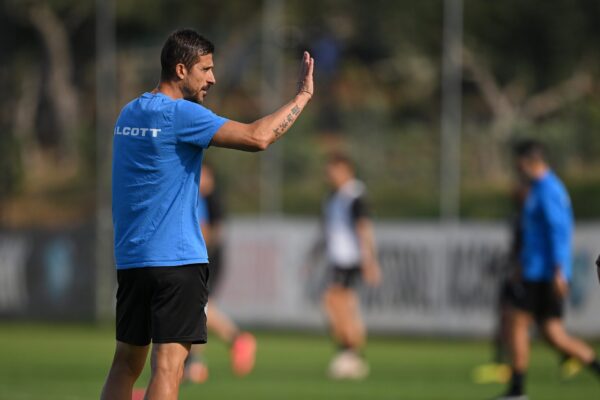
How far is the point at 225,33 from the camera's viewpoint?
998 inches

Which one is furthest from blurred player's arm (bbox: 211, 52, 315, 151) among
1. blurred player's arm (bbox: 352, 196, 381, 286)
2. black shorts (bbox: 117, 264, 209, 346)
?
blurred player's arm (bbox: 352, 196, 381, 286)

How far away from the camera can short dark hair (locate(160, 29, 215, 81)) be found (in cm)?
780

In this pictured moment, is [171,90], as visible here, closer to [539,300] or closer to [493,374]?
[539,300]

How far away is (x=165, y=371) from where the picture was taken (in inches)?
300

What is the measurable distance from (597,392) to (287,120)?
7175mm

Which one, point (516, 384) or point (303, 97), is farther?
point (516, 384)

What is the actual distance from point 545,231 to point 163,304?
19.6ft

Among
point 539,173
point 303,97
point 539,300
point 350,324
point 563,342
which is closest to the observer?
point 303,97

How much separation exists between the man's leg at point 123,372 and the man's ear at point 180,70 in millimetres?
1482

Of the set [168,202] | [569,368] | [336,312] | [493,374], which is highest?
[168,202]

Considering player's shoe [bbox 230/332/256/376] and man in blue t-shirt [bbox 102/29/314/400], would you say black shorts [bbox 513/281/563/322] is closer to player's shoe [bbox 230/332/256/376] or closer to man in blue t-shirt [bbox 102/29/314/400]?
player's shoe [bbox 230/332/256/376]

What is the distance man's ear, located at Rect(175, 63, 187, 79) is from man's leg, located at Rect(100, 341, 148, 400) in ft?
4.86

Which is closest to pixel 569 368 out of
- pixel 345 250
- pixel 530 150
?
pixel 530 150

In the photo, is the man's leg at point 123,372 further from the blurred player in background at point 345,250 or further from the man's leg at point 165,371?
the blurred player in background at point 345,250
